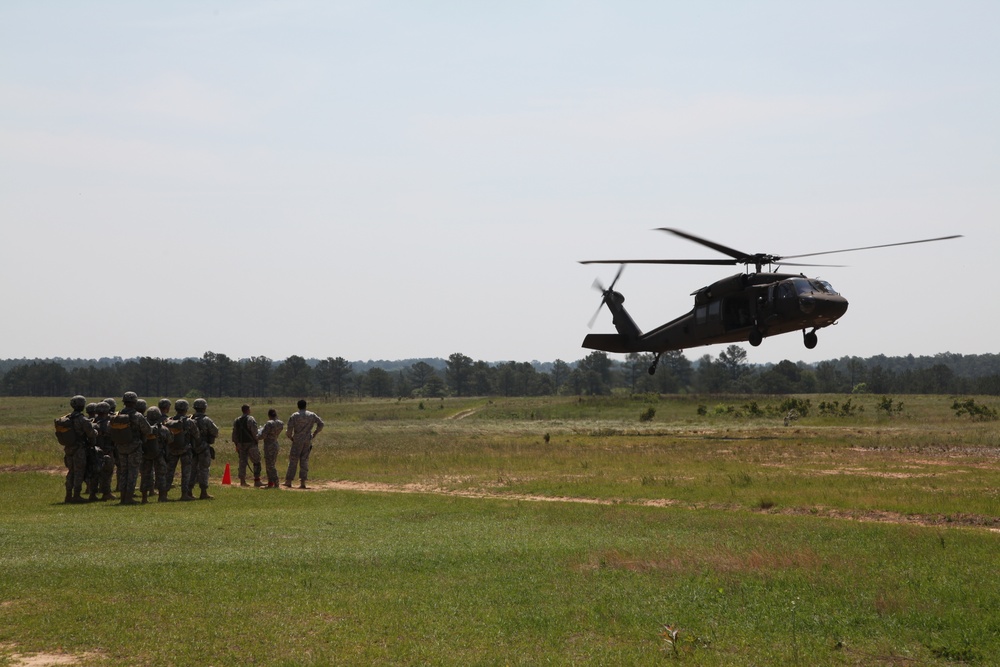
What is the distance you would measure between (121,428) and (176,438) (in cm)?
126

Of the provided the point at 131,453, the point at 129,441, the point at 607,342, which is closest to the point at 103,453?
the point at 131,453

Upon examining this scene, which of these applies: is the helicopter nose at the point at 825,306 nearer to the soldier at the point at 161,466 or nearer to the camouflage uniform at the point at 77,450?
the soldier at the point at 161,466

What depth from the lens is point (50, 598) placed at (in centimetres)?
1080

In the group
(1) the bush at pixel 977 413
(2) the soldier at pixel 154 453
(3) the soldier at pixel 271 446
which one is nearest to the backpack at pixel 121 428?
(2) the soldier at pixel 154 453

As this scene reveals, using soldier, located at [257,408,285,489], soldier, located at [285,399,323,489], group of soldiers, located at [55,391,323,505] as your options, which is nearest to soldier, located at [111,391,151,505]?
group of soldiers, located at [55,391,323,505]

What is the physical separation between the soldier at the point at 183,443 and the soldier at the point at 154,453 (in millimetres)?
109

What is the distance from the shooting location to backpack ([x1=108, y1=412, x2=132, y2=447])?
20.4 m

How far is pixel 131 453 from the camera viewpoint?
2061 centimetres

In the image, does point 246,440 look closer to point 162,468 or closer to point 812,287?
point 162,468

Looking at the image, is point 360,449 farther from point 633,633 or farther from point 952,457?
point 633,633

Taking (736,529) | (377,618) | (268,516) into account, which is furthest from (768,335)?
(377,618)

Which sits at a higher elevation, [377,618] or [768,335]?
[768,335]

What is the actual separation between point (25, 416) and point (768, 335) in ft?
241

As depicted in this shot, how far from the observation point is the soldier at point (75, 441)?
2080 cm
